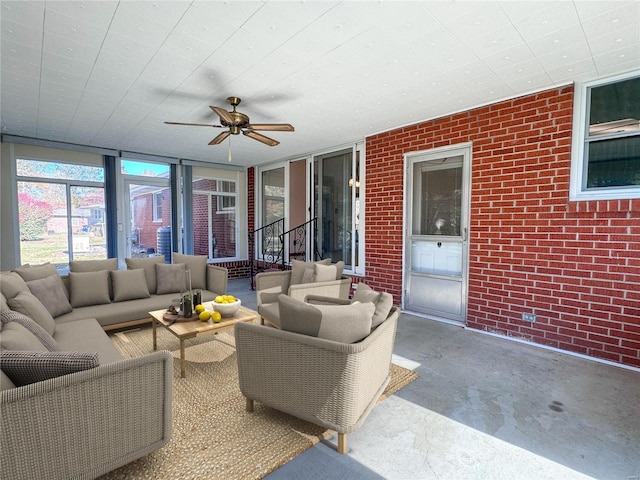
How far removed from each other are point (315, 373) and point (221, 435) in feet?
2.40

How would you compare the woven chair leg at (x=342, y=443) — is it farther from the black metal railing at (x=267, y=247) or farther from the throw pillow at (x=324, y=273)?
the black metal railing at (x=267, y=247)

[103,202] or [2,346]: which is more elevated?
[103,202]

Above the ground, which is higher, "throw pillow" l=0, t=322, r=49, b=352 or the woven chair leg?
Result: "throw pillow" l=0, t=322, r=49, b=352

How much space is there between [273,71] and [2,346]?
2.72 m

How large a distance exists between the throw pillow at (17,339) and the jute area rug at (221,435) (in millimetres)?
802

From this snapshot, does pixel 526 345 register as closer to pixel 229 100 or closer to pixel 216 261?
pixel 229 100

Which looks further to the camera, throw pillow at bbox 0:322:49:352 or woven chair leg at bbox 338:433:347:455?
woven chair leg at bbox 338:433:347:455

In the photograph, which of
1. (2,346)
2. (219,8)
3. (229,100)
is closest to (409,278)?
(229,100)

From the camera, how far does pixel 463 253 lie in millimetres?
4074

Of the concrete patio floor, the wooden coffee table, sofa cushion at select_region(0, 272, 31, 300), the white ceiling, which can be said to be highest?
the white ceiling

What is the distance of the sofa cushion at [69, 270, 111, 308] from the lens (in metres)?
3.56

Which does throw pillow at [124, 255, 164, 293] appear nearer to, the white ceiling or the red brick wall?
the white ceiling

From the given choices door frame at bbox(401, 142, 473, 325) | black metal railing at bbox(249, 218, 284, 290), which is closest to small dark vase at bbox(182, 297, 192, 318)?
door frame at bbox(401, 142, 473, 325)

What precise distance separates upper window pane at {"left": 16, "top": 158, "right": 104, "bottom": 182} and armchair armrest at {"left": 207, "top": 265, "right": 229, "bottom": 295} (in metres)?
3.36
